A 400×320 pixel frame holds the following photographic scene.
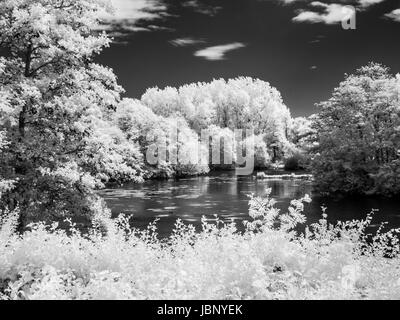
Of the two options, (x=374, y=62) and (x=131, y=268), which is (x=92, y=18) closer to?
(x=131, y=268)

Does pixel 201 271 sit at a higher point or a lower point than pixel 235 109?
lower

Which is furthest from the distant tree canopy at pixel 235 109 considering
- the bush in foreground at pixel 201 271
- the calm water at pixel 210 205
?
the bush in foreground at pixel 201 271

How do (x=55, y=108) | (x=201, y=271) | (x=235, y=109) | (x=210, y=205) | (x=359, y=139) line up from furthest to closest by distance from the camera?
(x=235, y=109)
(x=359, y=139)
(x=210, y=205)
(x=55, y=108)
(x=201, y=271)

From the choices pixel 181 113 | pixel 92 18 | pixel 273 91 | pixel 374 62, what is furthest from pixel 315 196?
pixel 273 91

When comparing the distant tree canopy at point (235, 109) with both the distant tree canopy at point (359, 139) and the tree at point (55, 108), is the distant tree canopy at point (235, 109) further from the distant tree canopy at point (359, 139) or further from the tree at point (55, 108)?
the tree at point (55, 108)

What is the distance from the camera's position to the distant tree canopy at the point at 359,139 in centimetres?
3800

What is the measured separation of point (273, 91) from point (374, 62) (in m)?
56.3

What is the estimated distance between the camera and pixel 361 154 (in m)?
39.4

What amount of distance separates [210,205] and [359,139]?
49.1 ft

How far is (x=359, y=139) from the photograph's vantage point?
3947cm

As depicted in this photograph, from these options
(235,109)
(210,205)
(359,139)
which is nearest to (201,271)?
(210,205)

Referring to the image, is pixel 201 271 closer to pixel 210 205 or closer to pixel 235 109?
pixel 210 205

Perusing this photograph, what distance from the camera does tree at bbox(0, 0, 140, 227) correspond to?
12602 mm

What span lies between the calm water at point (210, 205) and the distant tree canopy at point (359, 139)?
2553mm
